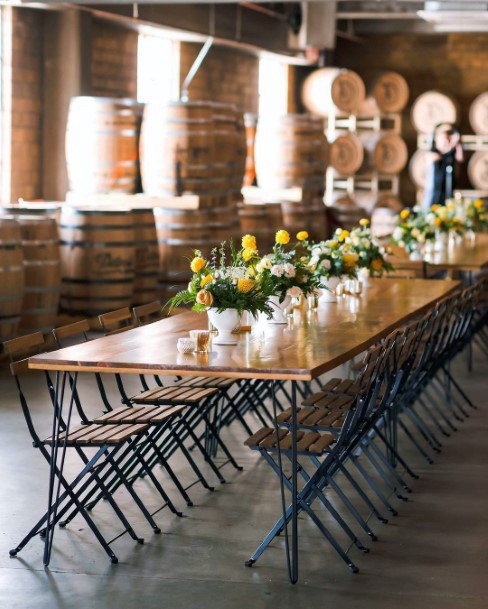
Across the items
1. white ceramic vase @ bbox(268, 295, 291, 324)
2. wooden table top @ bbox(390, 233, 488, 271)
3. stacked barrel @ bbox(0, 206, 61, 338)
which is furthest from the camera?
wooden table top @ bbox(390, 233, 488, 271)

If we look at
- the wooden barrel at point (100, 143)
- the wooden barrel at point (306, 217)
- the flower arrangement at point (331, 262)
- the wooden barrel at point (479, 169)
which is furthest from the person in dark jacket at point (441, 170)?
the flower arrangement at point (331, 262)

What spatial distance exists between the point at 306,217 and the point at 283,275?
6.89 meters

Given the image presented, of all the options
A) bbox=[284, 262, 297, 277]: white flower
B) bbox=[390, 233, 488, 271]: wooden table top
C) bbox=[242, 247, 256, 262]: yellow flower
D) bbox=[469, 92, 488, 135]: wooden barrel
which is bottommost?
bbox=[390, 233, 488, 271]: wooden table top

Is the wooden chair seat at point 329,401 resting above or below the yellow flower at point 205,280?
below

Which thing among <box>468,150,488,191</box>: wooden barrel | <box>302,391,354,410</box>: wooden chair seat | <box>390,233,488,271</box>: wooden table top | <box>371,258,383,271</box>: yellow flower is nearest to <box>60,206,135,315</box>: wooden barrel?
<box>390,233,488,271</box>: wooden table top

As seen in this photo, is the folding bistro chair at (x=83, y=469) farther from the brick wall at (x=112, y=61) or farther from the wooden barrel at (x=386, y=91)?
the wooden barrel at (x=386, y=91)

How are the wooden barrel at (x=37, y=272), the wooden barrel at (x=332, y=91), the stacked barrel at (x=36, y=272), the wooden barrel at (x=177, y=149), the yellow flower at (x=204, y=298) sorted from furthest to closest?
the wooden barrel at (x=332, y=91) → the wooden barrel at (x=177, y=149) → the wooden barrel at (x=37, y=272) → the stacked barrel at (x=36, y=272) → the yellow flower at (x=204, y=298)

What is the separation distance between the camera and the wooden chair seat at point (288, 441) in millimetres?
3961

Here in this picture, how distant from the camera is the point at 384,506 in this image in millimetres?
4680

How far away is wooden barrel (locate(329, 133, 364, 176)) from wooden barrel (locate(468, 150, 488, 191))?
67.6 inches

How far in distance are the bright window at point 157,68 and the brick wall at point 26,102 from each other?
6.78 feet

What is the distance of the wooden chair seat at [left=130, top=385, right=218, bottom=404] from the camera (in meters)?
4.61

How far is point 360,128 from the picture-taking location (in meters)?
17.2

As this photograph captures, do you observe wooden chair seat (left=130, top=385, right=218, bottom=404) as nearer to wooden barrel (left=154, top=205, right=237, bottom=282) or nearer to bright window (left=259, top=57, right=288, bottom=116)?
wooden barrel (left=154, top=205, right=237, bottom=282)
